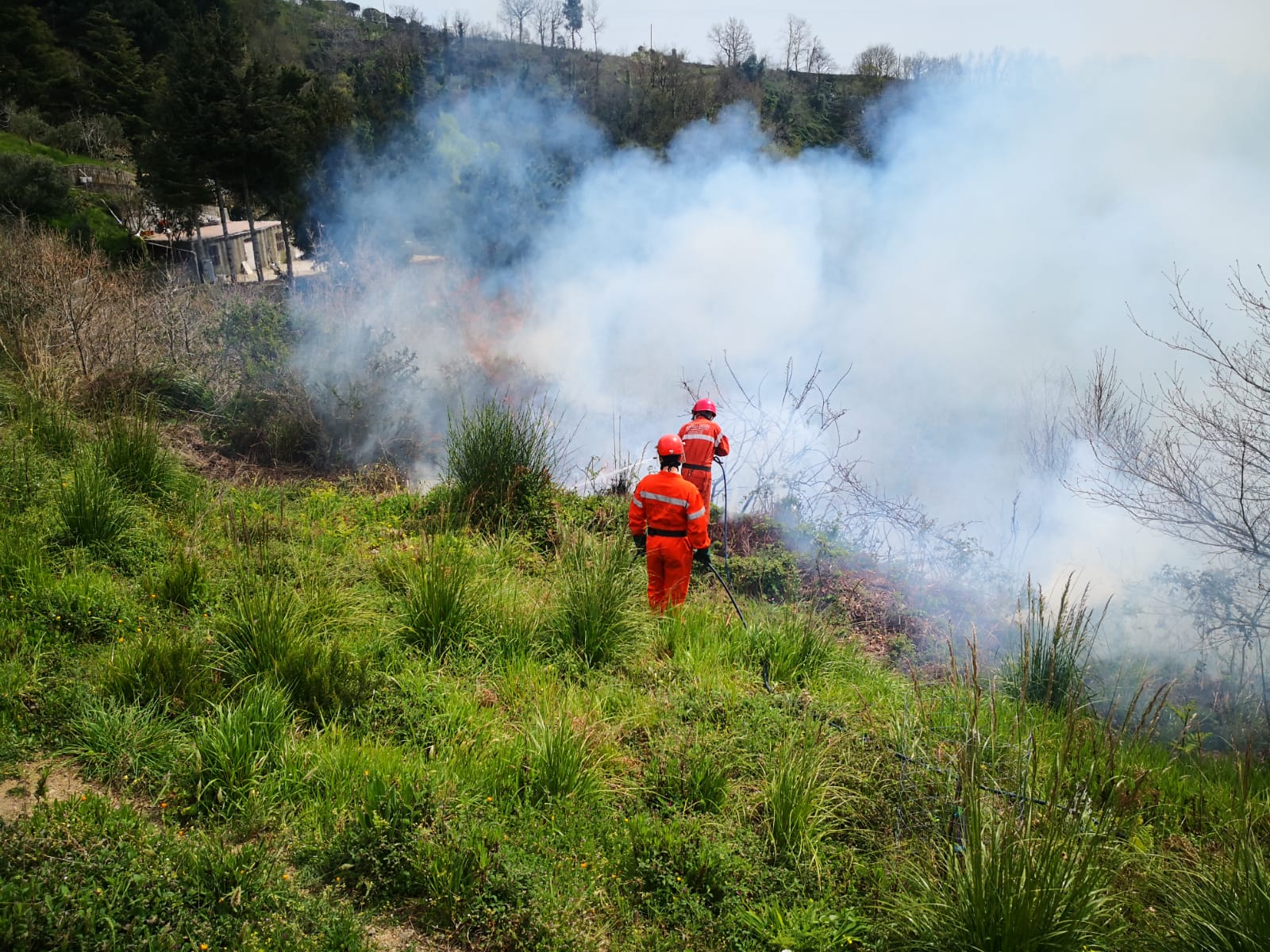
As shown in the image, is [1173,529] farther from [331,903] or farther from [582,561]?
[331,903]

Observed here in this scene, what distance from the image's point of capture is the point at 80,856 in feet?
9.67

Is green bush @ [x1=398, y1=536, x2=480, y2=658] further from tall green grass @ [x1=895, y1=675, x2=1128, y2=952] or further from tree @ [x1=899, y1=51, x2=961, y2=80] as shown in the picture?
tree @ [x1=899, y1=51, x2=961, y2=80]

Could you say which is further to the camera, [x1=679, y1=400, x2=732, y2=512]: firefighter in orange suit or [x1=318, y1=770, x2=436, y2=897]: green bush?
[x1=679, y1=400, x2=732, y2=512]: firefighter in orange suit

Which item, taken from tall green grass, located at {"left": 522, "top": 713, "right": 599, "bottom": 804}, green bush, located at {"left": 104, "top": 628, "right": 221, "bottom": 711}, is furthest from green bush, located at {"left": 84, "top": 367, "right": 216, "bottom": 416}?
tall green grass, located at {"left": 522, "top": 713, "right": 599, "bottom": 804}

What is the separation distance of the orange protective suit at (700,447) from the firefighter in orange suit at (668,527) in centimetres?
175

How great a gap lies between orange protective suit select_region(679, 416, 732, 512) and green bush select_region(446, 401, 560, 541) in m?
1.47

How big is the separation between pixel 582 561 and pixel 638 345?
38.3 feet

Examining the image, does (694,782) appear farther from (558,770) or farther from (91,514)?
(91,514)

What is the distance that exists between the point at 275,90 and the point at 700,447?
15958 mm

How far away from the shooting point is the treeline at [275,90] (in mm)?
17609

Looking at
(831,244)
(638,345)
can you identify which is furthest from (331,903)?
(831,244)

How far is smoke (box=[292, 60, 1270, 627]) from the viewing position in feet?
46.0

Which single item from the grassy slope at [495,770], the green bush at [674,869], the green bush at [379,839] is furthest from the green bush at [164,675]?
the green bush at [674,869]

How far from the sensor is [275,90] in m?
18.3
